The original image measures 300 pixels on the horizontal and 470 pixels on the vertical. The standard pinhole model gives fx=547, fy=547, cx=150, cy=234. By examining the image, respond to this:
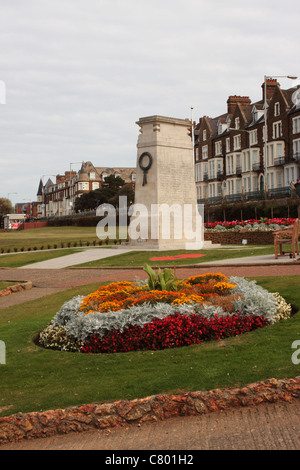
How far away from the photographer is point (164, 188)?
103ft

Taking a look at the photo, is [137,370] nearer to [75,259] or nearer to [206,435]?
[206,435]

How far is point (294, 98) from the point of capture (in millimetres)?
62438

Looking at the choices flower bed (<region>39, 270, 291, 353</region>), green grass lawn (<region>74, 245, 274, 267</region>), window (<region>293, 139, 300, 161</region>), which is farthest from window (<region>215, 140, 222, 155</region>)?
flower bed (<region>39, 270, 291, 353</region>)

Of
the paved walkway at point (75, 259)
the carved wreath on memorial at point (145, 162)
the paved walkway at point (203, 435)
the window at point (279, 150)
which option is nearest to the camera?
the paved walkway at point (203, 435)

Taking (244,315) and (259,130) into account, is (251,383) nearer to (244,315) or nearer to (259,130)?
(244,315)

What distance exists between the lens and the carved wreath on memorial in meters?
31.5

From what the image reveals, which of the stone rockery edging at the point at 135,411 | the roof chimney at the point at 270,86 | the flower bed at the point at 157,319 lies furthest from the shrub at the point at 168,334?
the roof chimney at the point at 270,86


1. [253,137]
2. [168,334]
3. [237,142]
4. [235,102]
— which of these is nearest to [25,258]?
[168,334]

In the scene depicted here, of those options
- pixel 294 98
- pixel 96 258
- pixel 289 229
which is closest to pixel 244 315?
pixel 289 229

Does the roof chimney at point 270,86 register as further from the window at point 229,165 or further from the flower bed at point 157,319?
the flower bed at point 157,319

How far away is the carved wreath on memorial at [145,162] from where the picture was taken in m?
31.5

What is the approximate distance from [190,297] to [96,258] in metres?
18.3

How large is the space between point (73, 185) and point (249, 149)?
81068 mm

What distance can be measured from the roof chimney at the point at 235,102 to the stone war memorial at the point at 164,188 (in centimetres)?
4938
